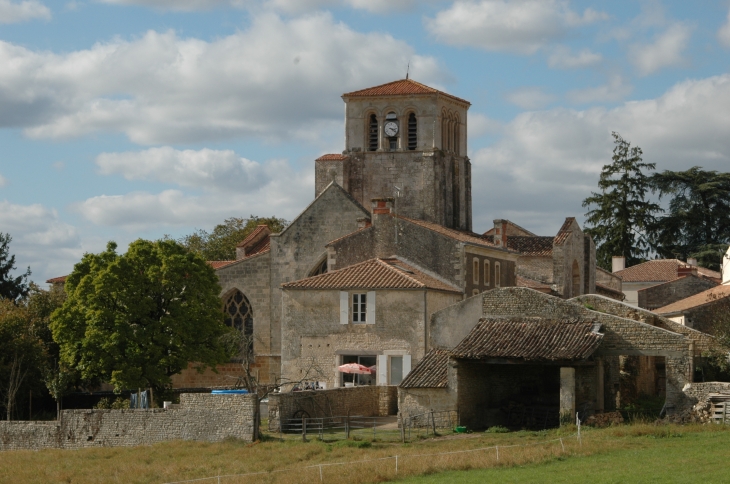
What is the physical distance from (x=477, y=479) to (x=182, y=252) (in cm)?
2184

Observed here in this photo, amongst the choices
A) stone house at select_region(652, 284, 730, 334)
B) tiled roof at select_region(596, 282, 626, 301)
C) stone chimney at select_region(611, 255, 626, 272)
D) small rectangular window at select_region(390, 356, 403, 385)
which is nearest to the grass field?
small rectangular window at select_region(390, 356, 403, 385)

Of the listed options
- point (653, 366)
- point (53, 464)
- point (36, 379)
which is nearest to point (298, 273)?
point (36, 379)

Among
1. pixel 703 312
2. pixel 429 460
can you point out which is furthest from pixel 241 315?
pixel 429 460

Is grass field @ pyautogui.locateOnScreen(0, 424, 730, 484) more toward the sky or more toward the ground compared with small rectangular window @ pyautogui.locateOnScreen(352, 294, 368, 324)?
more toward the ground

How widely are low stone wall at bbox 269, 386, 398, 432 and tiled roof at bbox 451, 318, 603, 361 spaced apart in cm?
462

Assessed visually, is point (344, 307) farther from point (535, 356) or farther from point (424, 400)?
point (535, 356)

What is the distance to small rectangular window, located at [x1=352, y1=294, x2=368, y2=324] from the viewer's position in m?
45.5

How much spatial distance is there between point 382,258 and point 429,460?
20.1m

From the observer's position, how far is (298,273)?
5484 centimetres

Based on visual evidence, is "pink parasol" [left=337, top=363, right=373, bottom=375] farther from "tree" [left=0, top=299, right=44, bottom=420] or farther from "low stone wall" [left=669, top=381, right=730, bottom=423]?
"low stone wall" [left=669, top=381, right=730, bottom=423]

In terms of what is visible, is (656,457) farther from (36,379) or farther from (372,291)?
(36,379)

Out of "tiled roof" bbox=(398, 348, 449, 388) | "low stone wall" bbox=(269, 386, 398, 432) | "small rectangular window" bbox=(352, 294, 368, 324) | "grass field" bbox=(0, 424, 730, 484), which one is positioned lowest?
"grass field" bbox=(0, 424, 730, 484)

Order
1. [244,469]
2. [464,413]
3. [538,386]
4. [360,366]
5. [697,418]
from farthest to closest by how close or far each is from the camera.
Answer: [360,366] < [538,386] < [464,413] < [697,418] < [244,469]

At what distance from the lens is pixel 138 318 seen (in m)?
45.2
